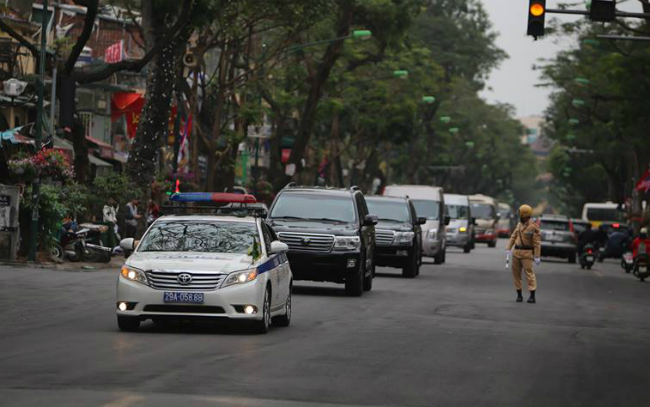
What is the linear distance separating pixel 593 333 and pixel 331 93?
49728 millimetres

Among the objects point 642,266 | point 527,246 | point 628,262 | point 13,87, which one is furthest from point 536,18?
point 628,262

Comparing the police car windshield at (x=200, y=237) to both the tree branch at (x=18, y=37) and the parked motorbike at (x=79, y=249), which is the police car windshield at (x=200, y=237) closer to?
the parked motorbike at (x=79, y=249)

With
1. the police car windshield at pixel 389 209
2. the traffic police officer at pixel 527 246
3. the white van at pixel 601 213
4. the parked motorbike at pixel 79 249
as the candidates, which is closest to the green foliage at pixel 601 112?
the white van at pixel 601 213

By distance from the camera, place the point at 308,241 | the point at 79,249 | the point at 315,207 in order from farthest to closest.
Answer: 1. the point at 79,249
2. the point at 315,207
3. the point at 308,241

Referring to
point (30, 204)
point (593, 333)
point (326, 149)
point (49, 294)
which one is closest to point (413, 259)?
point (30, 204)

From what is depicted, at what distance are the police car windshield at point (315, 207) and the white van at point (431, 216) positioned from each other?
18.2 meters

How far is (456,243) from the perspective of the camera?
63.0 meters

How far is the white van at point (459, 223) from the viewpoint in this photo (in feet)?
207

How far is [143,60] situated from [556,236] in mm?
24311

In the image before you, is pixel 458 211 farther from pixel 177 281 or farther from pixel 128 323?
pixel 177 281

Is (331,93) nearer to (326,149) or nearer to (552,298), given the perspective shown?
(326,149)

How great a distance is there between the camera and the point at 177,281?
54.7ft

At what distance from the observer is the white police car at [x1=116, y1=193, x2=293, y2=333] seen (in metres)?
16.7

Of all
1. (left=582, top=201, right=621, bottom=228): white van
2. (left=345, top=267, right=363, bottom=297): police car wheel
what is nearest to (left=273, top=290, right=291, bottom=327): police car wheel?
(left=345, top=267, right=363, bottom=297): police car wheel
